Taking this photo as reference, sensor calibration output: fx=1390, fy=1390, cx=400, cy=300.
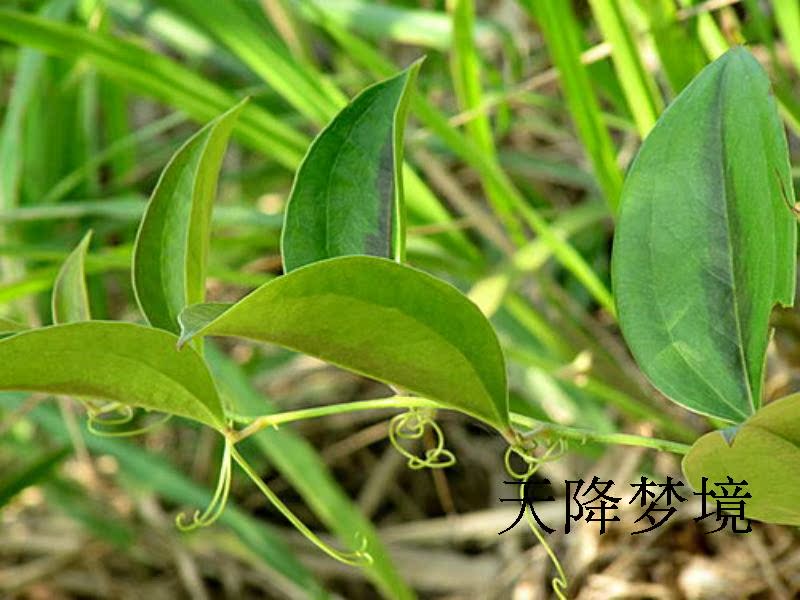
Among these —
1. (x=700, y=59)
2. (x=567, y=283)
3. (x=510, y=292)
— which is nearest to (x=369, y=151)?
(x=700, y=59)

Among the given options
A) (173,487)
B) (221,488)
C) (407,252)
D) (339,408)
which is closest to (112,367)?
(339,408)

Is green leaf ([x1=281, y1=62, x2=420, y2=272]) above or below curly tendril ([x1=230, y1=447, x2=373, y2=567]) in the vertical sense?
above

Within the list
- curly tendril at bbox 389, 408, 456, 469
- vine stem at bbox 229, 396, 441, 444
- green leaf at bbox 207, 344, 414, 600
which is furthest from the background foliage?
vine stem at bbox 229, 396, 441, 444

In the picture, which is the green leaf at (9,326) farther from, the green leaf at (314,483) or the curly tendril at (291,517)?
the green leaf at (314,483)

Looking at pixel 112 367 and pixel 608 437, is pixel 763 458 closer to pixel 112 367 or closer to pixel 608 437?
pixel 608 437

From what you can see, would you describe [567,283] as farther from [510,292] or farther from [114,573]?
[114,573]

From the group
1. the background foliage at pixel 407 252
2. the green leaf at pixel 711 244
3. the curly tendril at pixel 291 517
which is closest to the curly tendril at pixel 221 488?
the curly tendril at pixel 291 517

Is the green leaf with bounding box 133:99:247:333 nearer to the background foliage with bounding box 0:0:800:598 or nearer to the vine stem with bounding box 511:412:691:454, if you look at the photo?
the vine stem with bounding box 511:412:691:454
